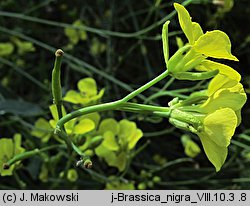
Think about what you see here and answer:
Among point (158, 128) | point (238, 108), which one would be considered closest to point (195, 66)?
point (238, 108)

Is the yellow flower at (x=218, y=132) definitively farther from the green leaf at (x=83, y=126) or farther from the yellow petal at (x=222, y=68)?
the green leaf at (x=83, y=126)

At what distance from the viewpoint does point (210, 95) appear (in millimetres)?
591

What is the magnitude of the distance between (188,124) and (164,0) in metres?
0.90

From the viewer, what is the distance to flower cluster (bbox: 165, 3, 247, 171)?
545mm

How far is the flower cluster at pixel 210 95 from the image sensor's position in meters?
0.55

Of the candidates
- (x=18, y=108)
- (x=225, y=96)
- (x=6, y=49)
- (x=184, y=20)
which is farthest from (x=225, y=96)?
(x=6, y=49)

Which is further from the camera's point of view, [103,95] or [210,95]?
[103,95]

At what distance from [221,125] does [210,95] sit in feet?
0.19

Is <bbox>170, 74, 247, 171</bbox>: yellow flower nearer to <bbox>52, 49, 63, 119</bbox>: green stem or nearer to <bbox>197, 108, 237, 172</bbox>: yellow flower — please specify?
<bbox>197, 108, 237, 172</bbox>: yellow flower

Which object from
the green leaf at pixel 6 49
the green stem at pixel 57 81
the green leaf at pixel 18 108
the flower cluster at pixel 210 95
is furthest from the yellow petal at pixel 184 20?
the green leaf at pixel 6 49

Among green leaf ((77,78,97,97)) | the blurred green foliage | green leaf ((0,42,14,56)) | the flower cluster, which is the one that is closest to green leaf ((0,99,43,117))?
the blurred green foliage

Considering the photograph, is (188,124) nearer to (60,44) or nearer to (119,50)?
(119,50)

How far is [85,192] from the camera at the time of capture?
0.87 m

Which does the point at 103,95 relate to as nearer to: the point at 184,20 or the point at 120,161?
the point at 120,161
